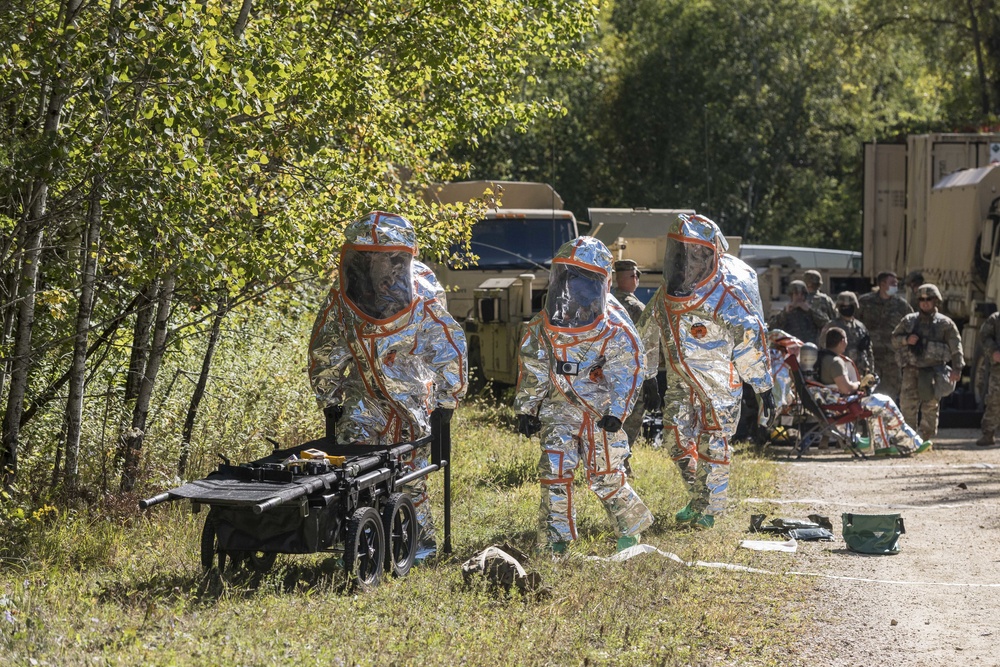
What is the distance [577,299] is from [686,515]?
2074 mm

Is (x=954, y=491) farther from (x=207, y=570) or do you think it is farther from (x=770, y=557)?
(x=207, y=570)

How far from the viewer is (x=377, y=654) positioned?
589 centimetres

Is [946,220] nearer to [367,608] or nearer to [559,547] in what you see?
[559,547]

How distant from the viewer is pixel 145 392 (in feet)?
30.3

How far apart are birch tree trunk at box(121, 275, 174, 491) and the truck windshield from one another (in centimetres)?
831

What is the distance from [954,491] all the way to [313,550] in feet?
21.0

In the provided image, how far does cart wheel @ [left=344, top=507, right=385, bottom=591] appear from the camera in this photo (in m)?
6.90

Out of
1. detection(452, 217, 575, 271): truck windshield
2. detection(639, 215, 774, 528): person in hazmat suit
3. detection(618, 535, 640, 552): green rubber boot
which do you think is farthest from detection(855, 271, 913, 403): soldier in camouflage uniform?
detection(618, 535, 640, 552): green rubber boot

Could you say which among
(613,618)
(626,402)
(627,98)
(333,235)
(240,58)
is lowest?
(613,618)

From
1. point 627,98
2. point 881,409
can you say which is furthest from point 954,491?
point 627,98

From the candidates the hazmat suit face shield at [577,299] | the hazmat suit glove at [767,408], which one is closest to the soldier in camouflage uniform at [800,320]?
the hazmat suit glove at [767,408]

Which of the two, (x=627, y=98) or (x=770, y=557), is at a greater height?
(x=627, y=98)

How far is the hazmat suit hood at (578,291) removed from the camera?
8.38m

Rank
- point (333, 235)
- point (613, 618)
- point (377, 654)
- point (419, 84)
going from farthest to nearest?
point (419, 84) < point (333, 235) < point (613, 618) < point (377, 654)
